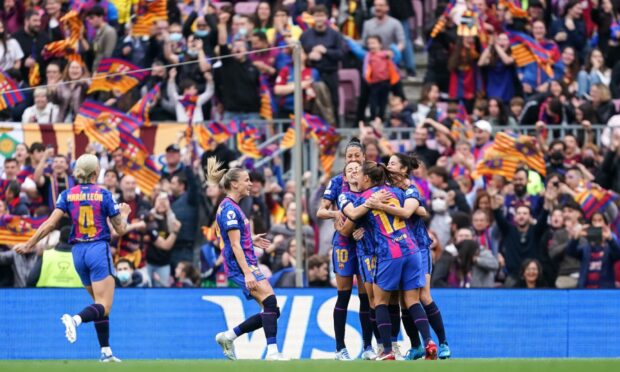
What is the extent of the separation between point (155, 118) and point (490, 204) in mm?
5166

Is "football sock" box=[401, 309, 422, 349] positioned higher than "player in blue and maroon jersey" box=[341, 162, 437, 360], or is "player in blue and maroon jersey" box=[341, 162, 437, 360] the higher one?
"player in blue and maroon jersey" box=[341, 162, 437, 360]

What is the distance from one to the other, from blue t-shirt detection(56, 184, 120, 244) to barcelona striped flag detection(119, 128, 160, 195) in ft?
17.2

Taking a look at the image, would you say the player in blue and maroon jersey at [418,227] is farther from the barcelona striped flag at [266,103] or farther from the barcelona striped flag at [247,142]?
the barcelona striped flag at [266,103]

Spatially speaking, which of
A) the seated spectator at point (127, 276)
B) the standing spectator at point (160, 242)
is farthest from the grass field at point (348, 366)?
the standing spectator at point (160, 242)

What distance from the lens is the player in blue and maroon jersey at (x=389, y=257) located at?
616 inches

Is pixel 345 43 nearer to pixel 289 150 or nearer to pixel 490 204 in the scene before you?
pixel 289 150

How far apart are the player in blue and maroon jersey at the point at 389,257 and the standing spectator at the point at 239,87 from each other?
7.37m

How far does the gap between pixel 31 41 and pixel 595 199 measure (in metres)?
8.63

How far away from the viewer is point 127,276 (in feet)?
66.9

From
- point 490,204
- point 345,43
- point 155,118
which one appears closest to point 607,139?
point 490,204

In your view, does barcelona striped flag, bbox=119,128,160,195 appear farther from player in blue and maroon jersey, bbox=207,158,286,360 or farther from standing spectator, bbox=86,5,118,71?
player in blue and maroon jersey, bbox=207,158,286,360

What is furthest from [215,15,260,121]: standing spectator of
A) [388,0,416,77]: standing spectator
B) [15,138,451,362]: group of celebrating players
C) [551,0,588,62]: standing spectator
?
[15,138,451,362]: group of celebrating players

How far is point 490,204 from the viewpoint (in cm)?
2100

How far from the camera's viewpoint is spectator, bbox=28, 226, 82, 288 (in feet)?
65.5
